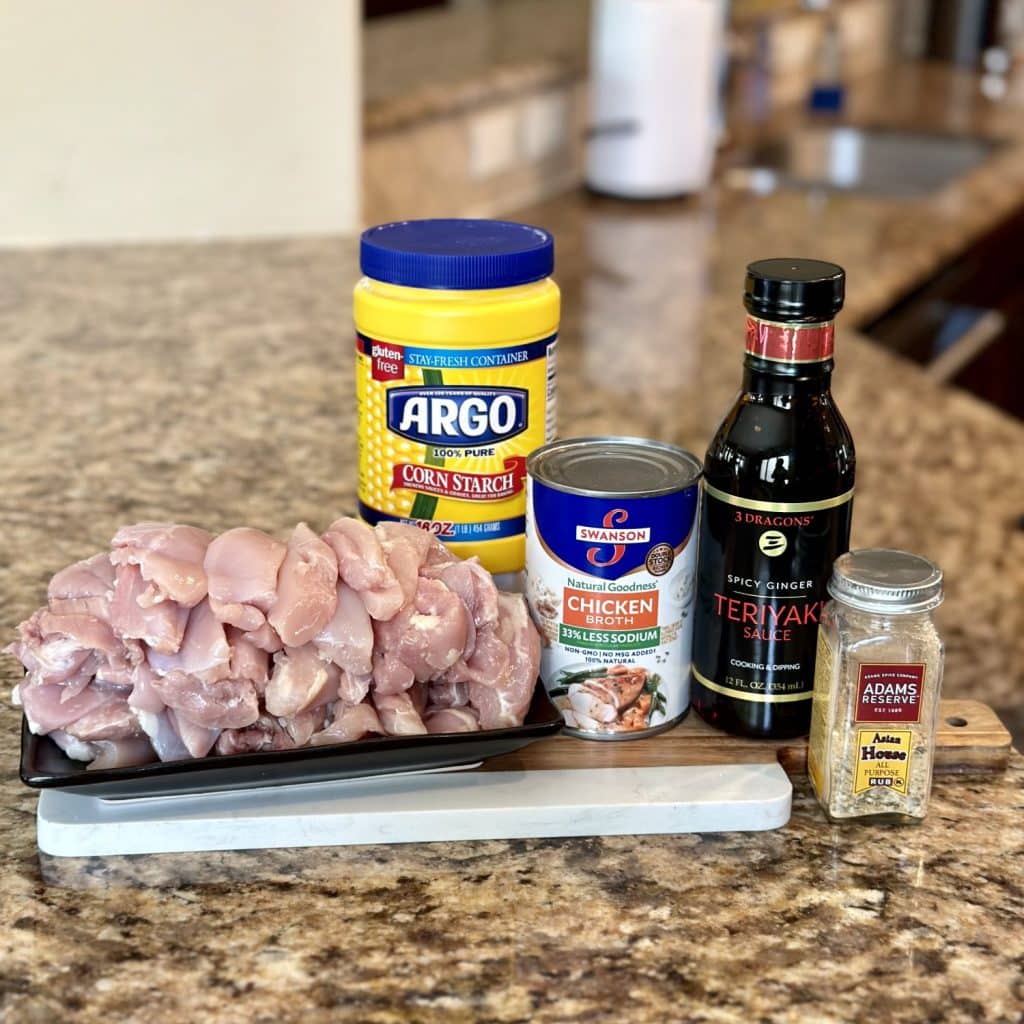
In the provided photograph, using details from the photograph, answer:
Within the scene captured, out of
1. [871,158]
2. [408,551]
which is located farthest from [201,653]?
[871,158]

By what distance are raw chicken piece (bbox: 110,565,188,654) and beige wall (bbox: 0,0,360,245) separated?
120cm

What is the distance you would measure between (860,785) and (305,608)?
31cm

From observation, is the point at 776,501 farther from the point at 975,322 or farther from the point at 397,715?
the point at 975,322

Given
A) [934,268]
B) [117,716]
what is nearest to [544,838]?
[117,716]

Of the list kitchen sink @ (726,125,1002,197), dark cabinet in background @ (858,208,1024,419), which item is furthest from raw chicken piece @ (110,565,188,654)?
kitchen sink @ (726,125,1002,197)

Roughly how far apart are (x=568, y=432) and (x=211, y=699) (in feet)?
2.43

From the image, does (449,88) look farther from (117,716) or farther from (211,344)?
(117,716)

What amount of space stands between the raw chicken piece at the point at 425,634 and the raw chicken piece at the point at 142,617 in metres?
0.10

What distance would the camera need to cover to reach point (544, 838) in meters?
0.79

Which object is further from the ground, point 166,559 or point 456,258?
point 456,258

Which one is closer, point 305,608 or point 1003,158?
point 305,608

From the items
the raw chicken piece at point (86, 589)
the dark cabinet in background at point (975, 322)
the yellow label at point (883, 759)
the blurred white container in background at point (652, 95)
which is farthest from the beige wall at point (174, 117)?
the yellow label at point (883, 759)

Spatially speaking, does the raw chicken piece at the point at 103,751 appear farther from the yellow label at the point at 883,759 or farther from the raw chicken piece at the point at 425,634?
the yellow label at the point at 883,759

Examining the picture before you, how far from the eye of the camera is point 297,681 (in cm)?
75
